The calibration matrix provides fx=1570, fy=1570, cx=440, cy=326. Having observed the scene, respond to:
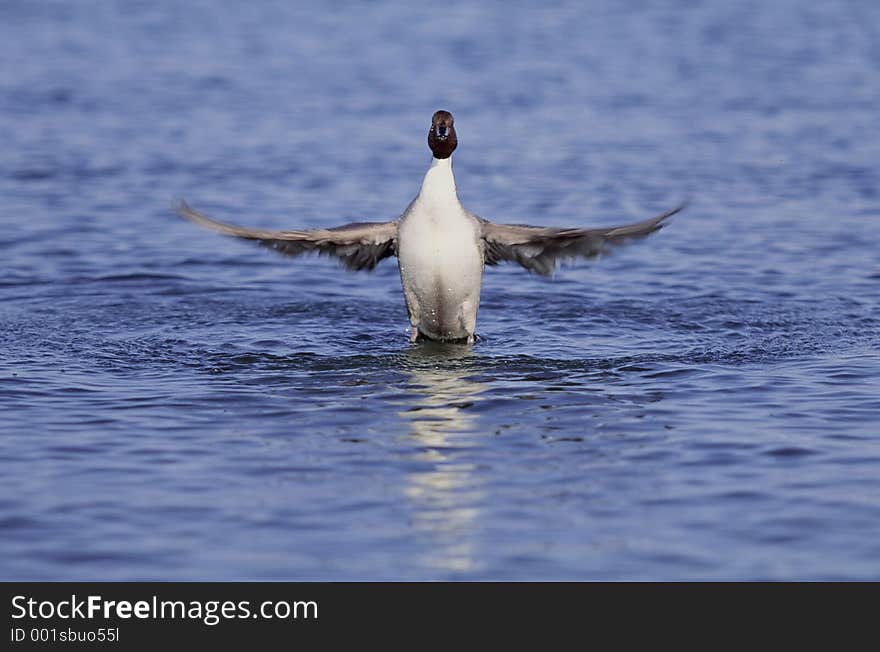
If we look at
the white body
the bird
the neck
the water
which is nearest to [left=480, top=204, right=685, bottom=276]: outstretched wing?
the bird

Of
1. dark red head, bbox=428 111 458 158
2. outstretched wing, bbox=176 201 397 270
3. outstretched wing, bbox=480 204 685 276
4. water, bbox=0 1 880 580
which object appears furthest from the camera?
outstretched wing, bbox=176 201 397 270

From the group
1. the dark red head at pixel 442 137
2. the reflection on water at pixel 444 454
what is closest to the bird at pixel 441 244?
the dark red head at pixel 442 137

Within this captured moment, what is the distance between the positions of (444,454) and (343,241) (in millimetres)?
3337

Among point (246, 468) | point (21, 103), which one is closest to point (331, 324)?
point (246, 468)

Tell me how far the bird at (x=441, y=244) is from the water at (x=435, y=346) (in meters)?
0.43

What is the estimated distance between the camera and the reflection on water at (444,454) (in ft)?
25.5

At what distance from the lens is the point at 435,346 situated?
12.5 m

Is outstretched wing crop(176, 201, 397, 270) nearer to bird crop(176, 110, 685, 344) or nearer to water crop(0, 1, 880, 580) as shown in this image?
bird crop(176, 110, 685, 344)

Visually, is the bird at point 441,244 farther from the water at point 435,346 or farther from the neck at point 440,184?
the water at point 435,346

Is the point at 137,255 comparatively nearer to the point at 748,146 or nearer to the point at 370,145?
the point at 370,145

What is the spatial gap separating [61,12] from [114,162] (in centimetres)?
Answer: 1541

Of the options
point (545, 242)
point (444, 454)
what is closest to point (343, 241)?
point (545, 242)

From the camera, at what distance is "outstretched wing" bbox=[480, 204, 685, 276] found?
11188 mm

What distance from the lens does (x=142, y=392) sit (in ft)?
35.1
